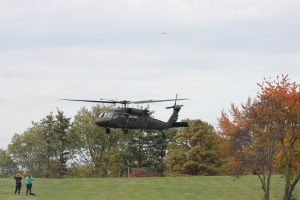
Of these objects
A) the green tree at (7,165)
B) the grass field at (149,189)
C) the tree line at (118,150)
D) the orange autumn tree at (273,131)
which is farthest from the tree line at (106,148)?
the orange autumn tree at (273,131)

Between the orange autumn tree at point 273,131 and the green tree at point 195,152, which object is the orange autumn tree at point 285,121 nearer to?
the orange autumn tree at point 273,131

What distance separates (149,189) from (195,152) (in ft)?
106

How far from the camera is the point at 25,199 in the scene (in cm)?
4238

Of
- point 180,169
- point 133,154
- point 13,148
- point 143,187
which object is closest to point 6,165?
point 13,148

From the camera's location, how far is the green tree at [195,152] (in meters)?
83.2

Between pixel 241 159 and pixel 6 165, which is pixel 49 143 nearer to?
pixel 6 165

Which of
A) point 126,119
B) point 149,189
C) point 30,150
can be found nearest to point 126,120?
point 126,119

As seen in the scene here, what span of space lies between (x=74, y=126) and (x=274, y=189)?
58602 millimetres

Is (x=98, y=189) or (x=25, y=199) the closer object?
(x=25, y=199)

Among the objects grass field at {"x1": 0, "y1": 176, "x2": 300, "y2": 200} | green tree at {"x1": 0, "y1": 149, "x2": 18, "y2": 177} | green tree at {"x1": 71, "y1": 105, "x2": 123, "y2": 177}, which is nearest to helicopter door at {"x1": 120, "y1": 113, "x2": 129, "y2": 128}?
grass field at {"x1": 0, "y1": 176, "x2": 300, "y2": 200}

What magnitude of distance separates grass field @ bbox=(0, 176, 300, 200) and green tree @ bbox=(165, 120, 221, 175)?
20.3 meters

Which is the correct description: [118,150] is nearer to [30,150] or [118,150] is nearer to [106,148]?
[106,148]

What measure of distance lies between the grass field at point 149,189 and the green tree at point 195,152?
801 inches

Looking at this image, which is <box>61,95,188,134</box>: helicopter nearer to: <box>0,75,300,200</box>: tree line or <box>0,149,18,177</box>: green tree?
<box>0,75,300,200</box>: tree line
